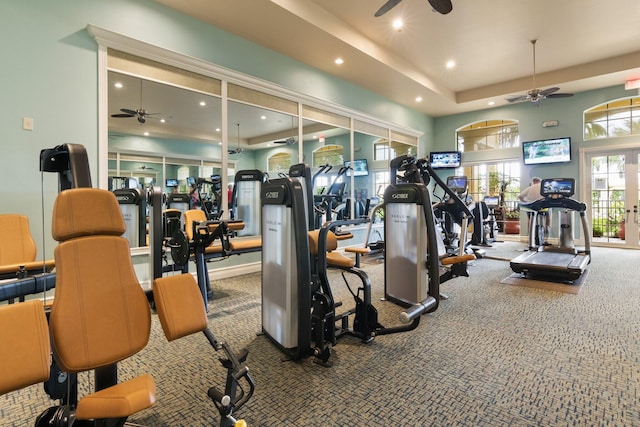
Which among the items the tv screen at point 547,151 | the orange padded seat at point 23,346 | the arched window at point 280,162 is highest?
the tv screen at point 547,151

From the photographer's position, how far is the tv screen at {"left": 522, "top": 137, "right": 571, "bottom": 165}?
804 centimetres

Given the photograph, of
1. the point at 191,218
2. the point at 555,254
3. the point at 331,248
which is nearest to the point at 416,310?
the point at 331,248

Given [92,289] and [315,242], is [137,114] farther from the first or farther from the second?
[92,289]

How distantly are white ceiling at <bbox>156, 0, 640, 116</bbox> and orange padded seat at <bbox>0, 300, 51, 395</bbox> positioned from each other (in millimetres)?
4346

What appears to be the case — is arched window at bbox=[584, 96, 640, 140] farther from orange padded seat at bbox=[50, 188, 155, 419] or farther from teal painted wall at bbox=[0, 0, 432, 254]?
orange padded seat at bbox=[50, 188, 155, 419]

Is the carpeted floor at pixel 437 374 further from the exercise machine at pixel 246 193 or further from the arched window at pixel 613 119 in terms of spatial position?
the arched window at pixel 613 119

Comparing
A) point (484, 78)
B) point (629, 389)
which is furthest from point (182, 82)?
point (484, 78)

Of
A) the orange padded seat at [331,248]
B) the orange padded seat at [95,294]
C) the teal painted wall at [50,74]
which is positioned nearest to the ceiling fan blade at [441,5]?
the orange padded seat at [331,248]

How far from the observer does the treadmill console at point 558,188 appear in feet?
19.4

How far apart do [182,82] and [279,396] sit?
4.20 m

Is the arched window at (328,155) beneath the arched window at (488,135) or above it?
beneath

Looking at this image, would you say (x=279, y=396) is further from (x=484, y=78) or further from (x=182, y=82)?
(x=484, y=78)

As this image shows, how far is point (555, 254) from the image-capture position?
221 inches

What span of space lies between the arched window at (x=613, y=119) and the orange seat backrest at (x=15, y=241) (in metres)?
10.8
